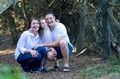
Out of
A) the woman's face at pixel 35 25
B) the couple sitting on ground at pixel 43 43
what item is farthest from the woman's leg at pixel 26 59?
the woman's face at pixel 35 25

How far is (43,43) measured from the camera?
620cm

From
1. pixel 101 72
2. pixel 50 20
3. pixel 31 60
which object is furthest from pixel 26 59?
pixel 101 72

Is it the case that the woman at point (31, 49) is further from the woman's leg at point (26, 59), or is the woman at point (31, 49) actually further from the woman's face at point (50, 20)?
the woman's face at point (50, 20)

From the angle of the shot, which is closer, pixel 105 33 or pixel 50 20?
pixel 50 20

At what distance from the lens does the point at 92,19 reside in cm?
838

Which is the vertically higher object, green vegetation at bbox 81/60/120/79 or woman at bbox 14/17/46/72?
woman at bbox 14/17/46/72

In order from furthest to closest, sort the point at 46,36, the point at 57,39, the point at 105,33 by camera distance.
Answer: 1. the point at 105,33
2. the point at 46,36
3. the point at 57,39

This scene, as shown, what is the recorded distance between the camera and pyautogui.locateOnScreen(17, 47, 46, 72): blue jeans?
20.1 ft

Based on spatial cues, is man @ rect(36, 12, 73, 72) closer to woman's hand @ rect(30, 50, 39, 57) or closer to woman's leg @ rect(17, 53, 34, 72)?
woman's hand @ rect(30, 50, 39, 57)

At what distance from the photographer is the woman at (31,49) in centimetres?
609

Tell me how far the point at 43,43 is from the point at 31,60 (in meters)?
0.34

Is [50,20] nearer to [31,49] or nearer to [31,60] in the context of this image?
[31,49]

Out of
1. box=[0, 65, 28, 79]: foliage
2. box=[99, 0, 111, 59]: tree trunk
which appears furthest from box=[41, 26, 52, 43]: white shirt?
box=[0, 65, 28, 79]: foliage

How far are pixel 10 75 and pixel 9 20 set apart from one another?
38.5ft
